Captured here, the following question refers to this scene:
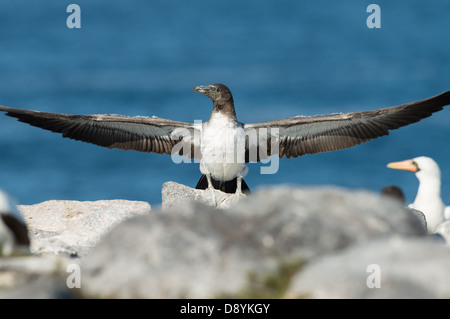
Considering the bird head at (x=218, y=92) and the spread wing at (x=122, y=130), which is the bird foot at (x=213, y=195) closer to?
the spread wing at (x=122, y=130)

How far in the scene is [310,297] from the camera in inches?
234

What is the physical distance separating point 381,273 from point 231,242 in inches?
48.6

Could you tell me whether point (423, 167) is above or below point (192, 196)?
above

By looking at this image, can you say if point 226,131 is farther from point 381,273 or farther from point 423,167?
point 381,273

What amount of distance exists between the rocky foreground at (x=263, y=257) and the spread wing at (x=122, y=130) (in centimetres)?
580

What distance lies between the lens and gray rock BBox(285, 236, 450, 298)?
5801mm

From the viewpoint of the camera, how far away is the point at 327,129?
1281cm

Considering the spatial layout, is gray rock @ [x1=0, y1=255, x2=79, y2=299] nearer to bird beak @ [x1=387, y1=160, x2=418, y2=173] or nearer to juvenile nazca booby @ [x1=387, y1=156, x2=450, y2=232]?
bird beak @ [x1=387, y1=160, x2=418, y2=173]

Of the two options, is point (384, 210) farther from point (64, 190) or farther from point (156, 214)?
point (64, 190)

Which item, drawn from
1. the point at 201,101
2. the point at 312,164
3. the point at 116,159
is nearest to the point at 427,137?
the point at 312,164

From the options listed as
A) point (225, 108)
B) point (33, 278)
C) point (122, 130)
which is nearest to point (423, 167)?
point (225, 108)

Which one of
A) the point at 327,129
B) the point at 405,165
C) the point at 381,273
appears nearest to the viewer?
the point at 381,273

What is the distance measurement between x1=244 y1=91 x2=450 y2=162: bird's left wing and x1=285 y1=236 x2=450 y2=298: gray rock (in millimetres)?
6036

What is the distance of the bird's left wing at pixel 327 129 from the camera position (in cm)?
1200
